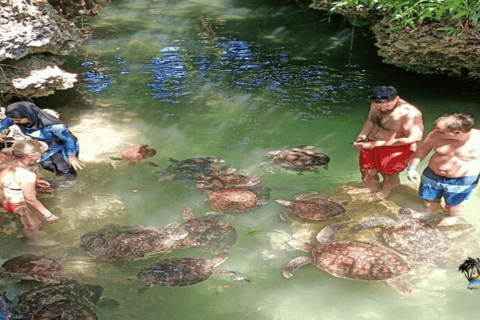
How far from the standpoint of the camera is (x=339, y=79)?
481 inches

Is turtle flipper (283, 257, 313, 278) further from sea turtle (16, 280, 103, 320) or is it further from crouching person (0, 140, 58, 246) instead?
crouching person (0, 140, 58, 246)

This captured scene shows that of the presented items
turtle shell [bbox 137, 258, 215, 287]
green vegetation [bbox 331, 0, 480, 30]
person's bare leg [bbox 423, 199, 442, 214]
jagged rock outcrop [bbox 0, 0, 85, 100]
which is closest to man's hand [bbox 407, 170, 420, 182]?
person's bare leg [bbox 423, 199, 442, 214]

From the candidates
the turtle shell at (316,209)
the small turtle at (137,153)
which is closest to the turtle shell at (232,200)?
the turtle shell at (316,209)

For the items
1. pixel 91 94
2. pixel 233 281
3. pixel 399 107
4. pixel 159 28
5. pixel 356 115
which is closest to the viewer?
pixel 233 281

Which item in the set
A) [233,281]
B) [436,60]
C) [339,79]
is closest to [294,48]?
[339,79]

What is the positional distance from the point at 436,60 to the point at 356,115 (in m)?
3.51

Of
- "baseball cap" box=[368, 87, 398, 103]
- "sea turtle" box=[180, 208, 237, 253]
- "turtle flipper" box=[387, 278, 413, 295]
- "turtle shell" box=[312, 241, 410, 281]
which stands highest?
"baseball cap" box=[368, 87, 398, 103]

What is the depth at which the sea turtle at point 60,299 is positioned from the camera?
4.75 meters

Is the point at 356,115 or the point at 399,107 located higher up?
the point at 399,107

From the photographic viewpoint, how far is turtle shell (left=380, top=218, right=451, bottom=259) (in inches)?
225

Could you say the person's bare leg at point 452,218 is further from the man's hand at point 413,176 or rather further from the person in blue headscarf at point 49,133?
the person in blue headscarf at point 49,133

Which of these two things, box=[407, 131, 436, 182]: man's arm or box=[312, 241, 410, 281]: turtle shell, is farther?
box=[407, 131, 436, 182]: man's arm

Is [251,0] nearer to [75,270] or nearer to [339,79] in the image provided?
[339,79]

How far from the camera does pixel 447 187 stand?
5992 millimetres
